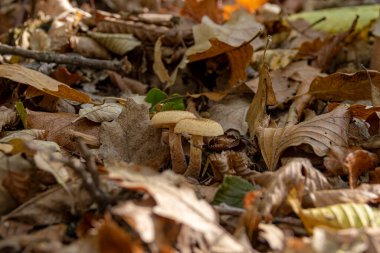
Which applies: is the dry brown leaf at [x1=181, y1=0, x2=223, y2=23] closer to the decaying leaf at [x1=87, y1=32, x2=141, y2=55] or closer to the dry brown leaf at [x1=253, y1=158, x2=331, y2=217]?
the decaying leaf at [x1=87, y1=32, x2=141, y2=55]

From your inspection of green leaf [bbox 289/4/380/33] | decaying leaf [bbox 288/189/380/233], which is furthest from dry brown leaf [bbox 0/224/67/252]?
green leaf [bbox 289/4/380/33]

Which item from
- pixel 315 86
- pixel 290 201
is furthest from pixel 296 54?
pixel 290 201

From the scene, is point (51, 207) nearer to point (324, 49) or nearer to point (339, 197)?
point (339, 197)

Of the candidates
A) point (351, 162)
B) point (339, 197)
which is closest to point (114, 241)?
point (339, 197)

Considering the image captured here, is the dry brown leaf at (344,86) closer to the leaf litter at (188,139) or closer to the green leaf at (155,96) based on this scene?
the leaf litter at (188,139)

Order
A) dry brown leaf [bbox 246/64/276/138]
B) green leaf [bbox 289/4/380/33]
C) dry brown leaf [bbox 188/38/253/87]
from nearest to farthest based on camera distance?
dry brown leaf [bbox 246/64/276/138] < dry brown leaf [bbox 188/38/253/87] < green leaf [bbox 289/4/380/33]

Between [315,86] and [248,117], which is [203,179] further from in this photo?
[315,86]
